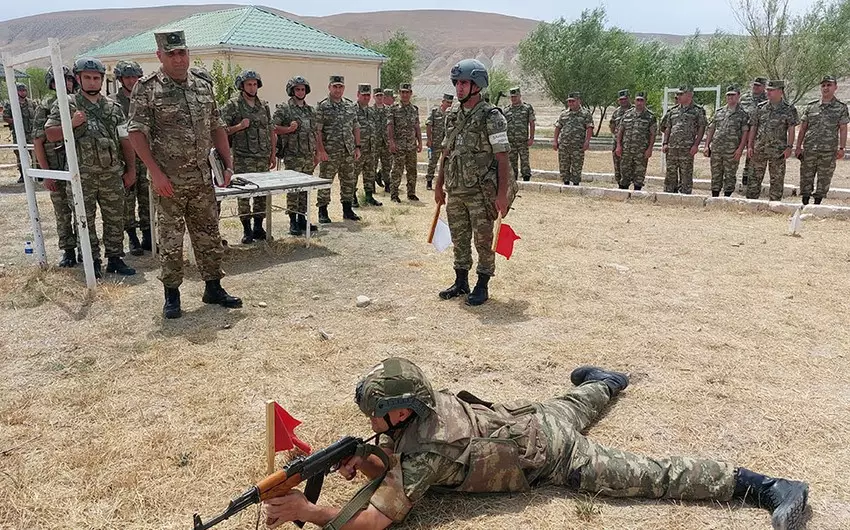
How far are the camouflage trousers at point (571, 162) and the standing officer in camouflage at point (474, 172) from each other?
7.42 meters

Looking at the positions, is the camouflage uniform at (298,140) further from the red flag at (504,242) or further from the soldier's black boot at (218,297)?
the red flag at (504,242)

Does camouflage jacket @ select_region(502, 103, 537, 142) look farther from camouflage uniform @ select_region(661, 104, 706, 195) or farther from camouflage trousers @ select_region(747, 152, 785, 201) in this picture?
camouflage trousers @ select_region(747, 152, 785, 201)

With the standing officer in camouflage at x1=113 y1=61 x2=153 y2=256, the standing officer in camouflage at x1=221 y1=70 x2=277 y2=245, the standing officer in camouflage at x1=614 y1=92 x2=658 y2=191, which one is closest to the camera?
the standing officer in camouflage at x1=113 y1=61 x2=153 y2=256

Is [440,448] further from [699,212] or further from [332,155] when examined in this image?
[699,212]

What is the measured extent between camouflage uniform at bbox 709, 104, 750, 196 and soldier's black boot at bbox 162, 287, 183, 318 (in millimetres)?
9002

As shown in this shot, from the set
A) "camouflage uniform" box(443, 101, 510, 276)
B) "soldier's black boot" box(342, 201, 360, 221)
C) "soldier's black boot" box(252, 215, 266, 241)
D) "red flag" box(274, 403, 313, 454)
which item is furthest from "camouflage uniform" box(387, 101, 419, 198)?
"red flag" box(274, 403, 313, 454)

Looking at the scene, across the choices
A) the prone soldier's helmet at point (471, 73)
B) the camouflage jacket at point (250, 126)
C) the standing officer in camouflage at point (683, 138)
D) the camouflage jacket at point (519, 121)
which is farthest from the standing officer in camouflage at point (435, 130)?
the prone soldier's helmet at point (471, 73)

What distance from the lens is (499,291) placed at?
19.2 ft

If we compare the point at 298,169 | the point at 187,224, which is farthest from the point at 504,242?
the point at 298,169

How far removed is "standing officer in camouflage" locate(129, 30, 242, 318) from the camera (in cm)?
449

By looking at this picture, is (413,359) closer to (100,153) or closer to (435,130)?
(100,153)

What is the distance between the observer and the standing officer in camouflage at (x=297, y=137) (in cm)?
797

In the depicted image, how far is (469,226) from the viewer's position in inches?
215

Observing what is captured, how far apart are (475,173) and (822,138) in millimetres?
7294
